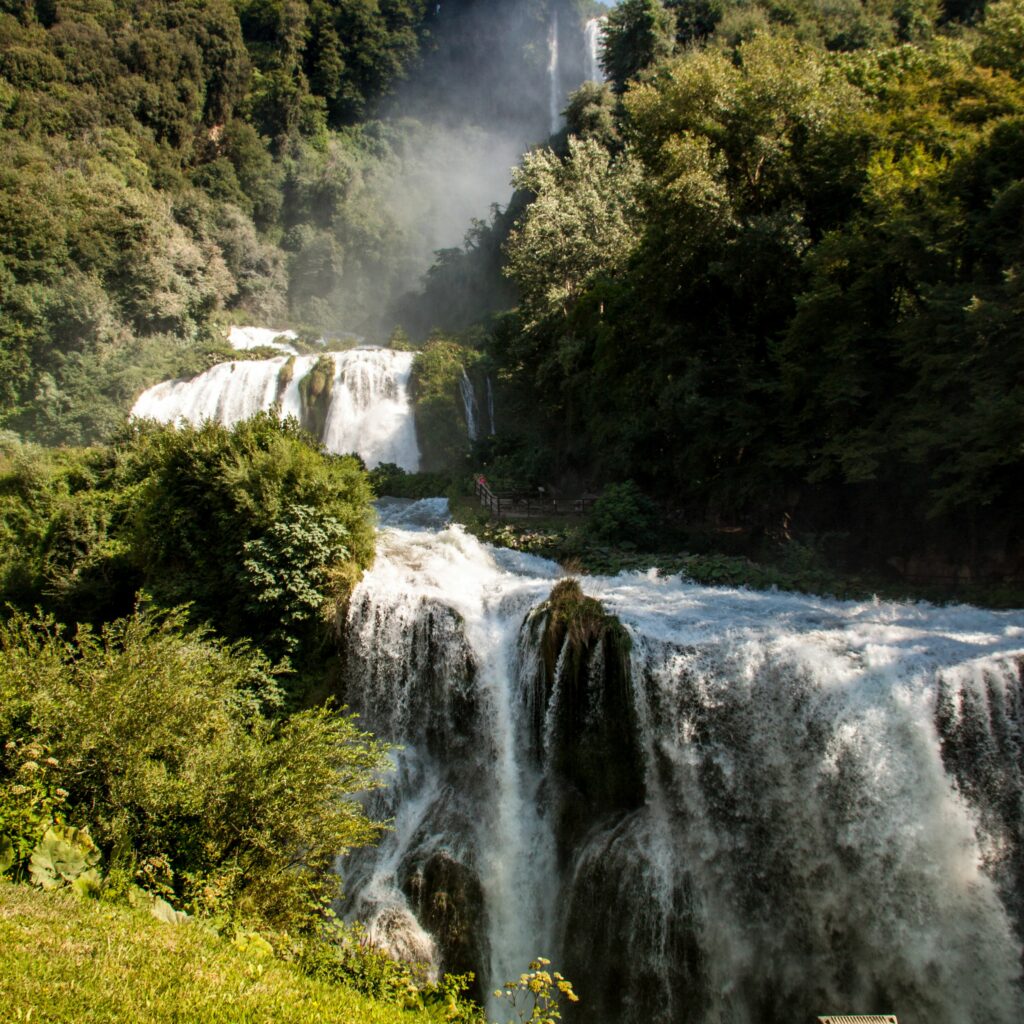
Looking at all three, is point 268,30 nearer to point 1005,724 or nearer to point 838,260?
point 838,260

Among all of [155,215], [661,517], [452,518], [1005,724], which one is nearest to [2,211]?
[155,215]

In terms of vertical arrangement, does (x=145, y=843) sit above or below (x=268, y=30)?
below

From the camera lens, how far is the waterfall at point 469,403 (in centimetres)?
3600

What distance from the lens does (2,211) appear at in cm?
4153

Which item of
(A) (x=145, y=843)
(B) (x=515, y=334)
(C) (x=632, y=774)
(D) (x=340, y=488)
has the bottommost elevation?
(A) (x=145, y=843)

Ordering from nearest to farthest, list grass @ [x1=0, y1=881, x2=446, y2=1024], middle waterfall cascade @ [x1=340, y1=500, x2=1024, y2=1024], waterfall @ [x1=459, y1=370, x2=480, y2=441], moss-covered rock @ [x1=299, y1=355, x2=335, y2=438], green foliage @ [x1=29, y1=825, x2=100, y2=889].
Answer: grass @ [x1=0, y1=881, x2=446, y2=1024]
green foliage @ [x1=29, y1=825, x2=100, y2=889]
middle waterfall cascade @ [x1=340, y1=500, x2=1024, y2=1024]
waterfall @ [x1=459, y1=370, x2=480, y2=441]
moss-covered rock @ [x1=299, y1=355, x2=335, y2=438]

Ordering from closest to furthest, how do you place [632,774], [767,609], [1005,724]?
[1005,724], [632,774], [767,609]

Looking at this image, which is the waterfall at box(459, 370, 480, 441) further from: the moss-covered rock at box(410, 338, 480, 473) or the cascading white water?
the cascading white water

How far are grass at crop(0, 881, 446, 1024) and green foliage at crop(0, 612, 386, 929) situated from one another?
1.25m

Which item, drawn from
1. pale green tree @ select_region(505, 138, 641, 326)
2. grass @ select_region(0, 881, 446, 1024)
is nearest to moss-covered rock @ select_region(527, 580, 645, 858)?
grass @ select_region(0, 881, 446, 1024)

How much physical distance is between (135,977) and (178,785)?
3368mm

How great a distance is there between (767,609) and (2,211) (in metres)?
48.3

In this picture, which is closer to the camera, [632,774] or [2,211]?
[632,774]

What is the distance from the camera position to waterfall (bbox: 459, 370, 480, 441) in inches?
1417
